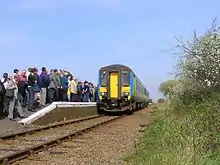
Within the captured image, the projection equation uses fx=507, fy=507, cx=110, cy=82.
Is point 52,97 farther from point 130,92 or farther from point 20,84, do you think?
point 130,92

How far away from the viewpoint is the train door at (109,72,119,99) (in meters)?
31.9

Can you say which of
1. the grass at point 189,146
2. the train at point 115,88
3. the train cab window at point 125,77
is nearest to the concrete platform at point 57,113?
the train at point 115,88

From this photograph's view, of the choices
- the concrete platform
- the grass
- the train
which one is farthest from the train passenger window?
the grass

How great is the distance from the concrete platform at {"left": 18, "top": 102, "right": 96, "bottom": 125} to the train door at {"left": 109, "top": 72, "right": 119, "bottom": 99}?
1.76 m

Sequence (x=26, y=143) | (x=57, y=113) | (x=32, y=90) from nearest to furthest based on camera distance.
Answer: (x=26, y=143) → (x=32, y=90) → (x=57, y=113)

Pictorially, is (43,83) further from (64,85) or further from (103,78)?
(103,78)

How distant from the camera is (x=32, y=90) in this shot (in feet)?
69.8

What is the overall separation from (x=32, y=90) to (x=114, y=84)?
11.3 meters

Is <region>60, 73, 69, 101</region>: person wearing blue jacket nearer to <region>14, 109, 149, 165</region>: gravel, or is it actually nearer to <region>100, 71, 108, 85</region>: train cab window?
<region>100, 71, 108, 85</region>: train cab window

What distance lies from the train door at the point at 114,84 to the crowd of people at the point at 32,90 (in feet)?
10.7

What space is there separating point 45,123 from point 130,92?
11.1m

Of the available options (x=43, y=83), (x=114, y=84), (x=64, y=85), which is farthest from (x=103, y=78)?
(x=43, y=83)

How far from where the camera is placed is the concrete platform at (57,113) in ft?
66.5

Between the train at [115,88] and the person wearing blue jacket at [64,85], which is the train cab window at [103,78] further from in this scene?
the person wearing blue jacket at [64,85]
